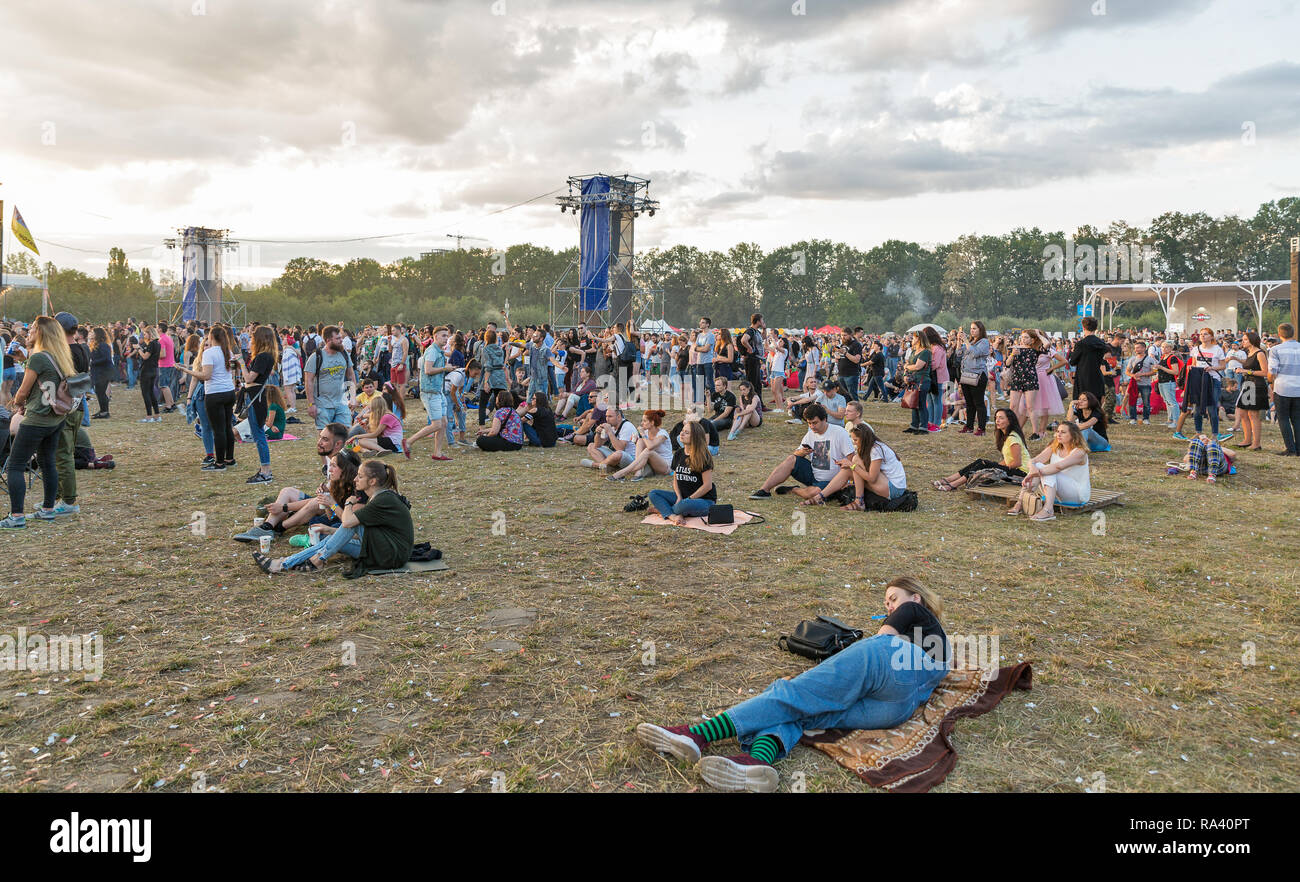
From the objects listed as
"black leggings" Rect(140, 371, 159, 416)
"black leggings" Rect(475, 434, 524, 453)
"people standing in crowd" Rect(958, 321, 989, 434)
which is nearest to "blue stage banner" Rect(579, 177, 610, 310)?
"black leggings" Rect(140, 371, 159, 416)

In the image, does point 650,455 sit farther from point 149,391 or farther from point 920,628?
point 149,391

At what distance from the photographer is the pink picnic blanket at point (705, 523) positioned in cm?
812

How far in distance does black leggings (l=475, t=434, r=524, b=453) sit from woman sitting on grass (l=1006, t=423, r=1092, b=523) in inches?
300

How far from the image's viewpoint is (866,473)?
355 inches

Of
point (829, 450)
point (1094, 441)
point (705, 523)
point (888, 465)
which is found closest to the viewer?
point (705, 523)

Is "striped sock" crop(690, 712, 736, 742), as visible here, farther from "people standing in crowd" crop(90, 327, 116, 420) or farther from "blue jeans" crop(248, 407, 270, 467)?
"people standing in crowd" crop(90, 327, 116, 420)

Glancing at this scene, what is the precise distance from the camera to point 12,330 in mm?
17688

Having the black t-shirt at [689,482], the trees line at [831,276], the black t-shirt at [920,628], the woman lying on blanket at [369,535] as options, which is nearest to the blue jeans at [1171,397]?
the black t-shirt at [689,482]

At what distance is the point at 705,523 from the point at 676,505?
16.4 inches

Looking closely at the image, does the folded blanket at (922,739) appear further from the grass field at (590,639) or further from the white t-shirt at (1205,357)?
the white t-shirt at (1205,357)

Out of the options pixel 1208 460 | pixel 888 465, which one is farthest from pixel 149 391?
pixel 1208 460

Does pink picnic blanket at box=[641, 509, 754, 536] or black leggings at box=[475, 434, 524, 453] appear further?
black leggings at box=[475, 434, 524, 453]

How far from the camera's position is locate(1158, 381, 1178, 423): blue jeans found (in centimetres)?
1621
